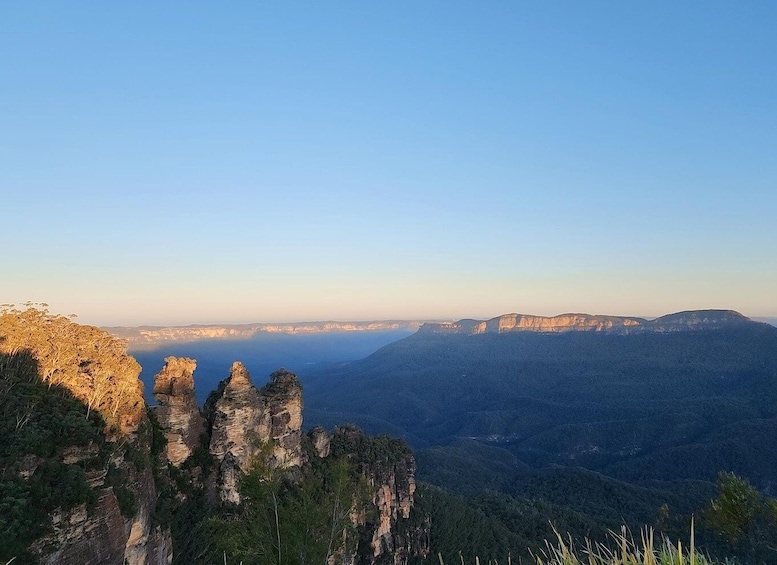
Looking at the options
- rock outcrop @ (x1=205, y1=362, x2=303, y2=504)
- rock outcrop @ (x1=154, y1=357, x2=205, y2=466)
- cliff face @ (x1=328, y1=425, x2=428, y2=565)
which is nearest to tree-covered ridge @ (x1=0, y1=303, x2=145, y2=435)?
rock outcrop @ (x1=154, y1=357, x2=205, y2=466)

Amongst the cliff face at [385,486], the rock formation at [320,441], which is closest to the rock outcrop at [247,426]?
the rock formation at [320,441]

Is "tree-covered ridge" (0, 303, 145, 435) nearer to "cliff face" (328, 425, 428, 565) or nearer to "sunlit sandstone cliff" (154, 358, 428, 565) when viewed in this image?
"sunlit sandstone cliff" (154, 358, 428, 565)

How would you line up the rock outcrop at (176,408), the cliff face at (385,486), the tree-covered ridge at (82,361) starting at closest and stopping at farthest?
the tree-covered ridge at (82,361)
the rock outcrop at (176,408)
the cliff face at (385,486)

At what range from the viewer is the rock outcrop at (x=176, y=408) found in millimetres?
34812

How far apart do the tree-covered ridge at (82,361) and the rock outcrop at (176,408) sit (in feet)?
18.0

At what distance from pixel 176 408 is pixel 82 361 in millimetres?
9802

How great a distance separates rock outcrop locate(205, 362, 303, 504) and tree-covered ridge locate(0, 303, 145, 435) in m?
9.58

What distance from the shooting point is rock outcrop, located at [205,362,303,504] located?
3722cm

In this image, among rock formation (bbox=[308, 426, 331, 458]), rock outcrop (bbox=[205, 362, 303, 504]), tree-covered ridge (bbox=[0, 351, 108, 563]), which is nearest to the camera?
tree-covered ridge (bbox=[0, 351, 108, 563])

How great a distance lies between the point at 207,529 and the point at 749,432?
18560 centimetres

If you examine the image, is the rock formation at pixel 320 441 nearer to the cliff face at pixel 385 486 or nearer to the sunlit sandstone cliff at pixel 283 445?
the sunlit sandstone cliff at pixel 283 445

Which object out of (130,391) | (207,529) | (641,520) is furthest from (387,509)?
(641,520)

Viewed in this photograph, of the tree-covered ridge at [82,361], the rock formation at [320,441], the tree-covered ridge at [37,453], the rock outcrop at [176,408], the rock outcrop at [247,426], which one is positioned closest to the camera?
the tree-covered ridge at [37,453]

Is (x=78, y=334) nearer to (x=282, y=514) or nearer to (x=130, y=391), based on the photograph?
(x=130, y=391)
